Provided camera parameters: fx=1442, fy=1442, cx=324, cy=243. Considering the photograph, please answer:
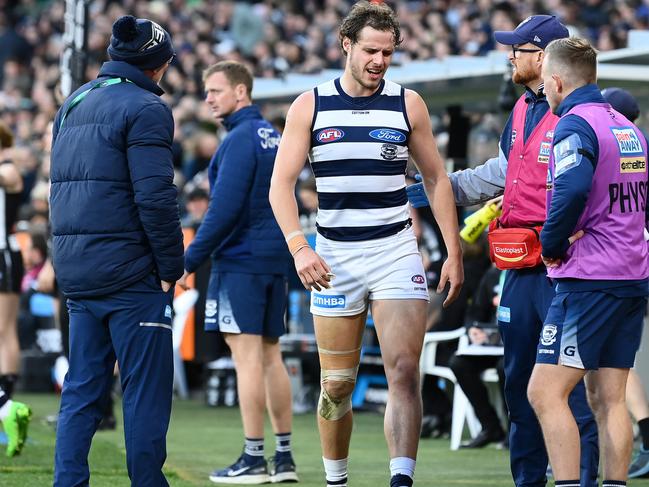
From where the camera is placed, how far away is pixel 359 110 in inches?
260

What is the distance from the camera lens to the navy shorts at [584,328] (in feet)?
20.1

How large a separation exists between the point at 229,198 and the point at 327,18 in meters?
16.4

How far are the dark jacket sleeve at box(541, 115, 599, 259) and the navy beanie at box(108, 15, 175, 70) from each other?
182 cm

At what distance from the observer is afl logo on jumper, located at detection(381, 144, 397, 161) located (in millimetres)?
6594

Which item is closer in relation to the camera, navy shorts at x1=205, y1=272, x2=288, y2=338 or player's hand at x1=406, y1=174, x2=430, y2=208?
player's hand at x1=406, y1=174, x2=430, y2=208

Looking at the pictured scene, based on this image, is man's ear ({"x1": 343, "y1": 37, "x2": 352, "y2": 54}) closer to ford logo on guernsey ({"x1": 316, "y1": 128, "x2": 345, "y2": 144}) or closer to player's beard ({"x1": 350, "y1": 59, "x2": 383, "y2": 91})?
player's beard ({"x1": 350, "y1": 59, "x2": 383, "y2": 91})

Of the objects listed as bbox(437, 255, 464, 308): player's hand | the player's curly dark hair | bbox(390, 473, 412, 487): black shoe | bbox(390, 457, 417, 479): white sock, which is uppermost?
the player's curly dark hair

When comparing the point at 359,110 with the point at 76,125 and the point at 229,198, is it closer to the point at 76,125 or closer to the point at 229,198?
the point at 76,125

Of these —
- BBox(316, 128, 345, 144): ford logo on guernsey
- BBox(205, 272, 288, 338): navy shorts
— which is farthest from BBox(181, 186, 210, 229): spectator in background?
BBox(316, 128, 345, 144): ford logo on guernsey

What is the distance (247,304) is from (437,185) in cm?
202

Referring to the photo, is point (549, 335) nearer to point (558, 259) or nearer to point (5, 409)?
point (558, 259)

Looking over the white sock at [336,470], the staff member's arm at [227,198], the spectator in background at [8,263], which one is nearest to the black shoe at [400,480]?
the white sock at [336,470]

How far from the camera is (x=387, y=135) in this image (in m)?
6.60

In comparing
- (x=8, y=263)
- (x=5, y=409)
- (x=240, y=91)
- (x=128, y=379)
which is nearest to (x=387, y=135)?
(x=128, y=379)
